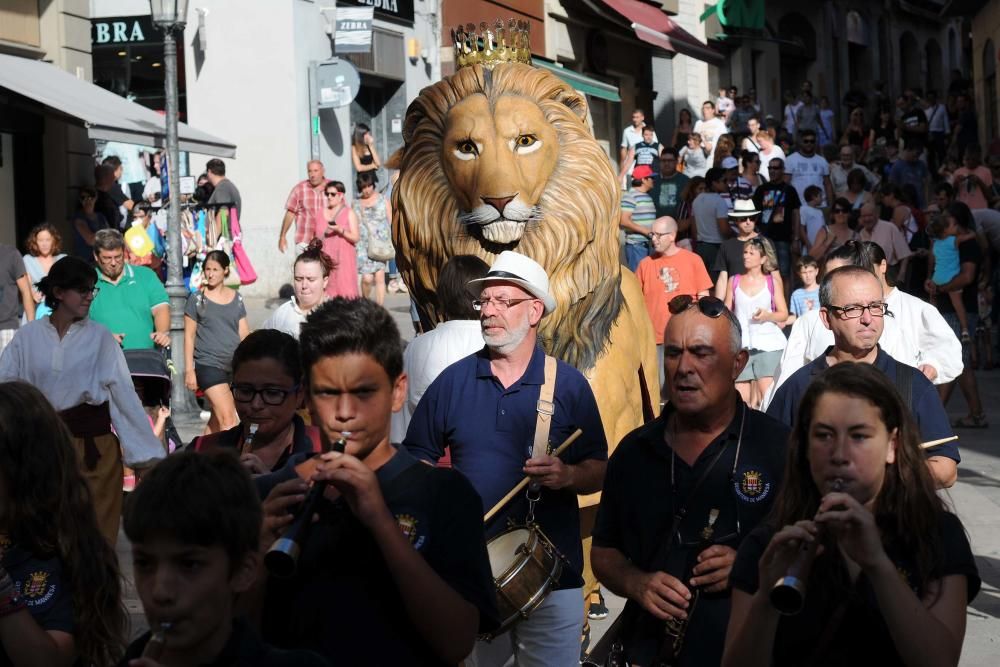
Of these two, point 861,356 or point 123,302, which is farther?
point 123,302

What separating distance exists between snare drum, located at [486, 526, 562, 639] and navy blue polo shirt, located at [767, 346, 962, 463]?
869mm

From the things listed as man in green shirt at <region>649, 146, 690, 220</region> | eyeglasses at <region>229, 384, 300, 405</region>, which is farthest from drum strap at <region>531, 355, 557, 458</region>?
man in green shirt at <region>649, 146, 690, 220</region>

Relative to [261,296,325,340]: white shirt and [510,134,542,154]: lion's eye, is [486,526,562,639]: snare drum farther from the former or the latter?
[261,296,325,340]: white shirt

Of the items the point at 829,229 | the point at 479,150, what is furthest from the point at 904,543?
the point at 829,229

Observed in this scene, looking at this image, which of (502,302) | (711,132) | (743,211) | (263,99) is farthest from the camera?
(711,132)

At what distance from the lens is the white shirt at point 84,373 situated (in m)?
7.72

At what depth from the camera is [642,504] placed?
4230mm

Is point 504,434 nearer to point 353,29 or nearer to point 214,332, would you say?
point 214,332

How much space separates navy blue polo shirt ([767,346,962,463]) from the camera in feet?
16.2

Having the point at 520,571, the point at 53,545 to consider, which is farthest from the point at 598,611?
the point at 53,545

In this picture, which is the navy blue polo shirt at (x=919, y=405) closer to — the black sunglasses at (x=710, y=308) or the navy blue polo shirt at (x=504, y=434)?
the black sunglasses at (x=710, y=308)

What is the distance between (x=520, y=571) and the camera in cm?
483

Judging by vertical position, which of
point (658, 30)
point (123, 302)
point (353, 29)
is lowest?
point (123, 302)

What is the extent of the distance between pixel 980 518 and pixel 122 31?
52.4 feet
